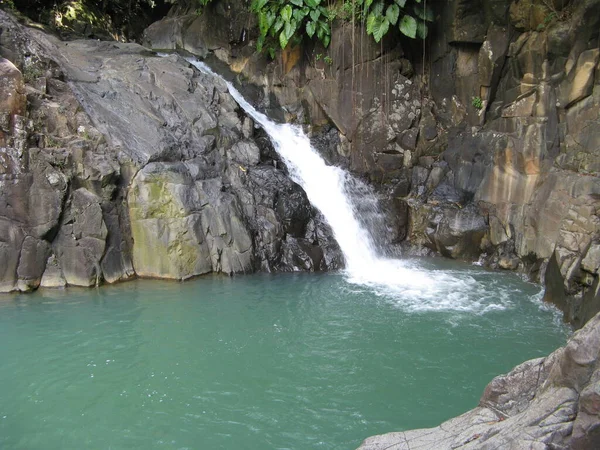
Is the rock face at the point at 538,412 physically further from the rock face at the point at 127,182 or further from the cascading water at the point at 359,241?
the rock face at the point at 127,182

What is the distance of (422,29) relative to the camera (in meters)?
13.0

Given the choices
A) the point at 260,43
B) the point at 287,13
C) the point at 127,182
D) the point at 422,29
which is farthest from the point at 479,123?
the point at 127,182

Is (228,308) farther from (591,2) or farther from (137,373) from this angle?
(591,2)

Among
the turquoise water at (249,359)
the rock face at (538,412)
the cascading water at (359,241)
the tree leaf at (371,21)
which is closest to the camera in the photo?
the rock face at (538,412)

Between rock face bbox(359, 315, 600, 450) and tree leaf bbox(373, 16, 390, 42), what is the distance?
34.8 feet

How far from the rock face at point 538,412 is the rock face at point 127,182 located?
7258 mm

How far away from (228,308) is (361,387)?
3492 mm

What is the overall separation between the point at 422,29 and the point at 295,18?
3602 millimetres

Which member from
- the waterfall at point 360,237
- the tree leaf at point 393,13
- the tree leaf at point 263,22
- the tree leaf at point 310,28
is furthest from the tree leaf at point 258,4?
the tree leaf at point 393,13

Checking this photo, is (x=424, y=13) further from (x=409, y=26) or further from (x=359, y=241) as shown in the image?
(x=359, y=241)

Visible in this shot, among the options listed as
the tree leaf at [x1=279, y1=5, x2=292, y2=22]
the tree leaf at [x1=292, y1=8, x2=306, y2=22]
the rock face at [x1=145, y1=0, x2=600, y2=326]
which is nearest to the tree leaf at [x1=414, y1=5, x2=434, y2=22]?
the rock face at [x1=145, y1=0, x2=600, y2=326]

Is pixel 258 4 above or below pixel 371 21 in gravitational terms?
above

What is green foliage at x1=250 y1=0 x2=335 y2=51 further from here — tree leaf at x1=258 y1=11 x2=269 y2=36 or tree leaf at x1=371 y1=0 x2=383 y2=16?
tree leaf at x1=371 y1=0 x2=383 y2=16

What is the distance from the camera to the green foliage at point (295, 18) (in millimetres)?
14062
